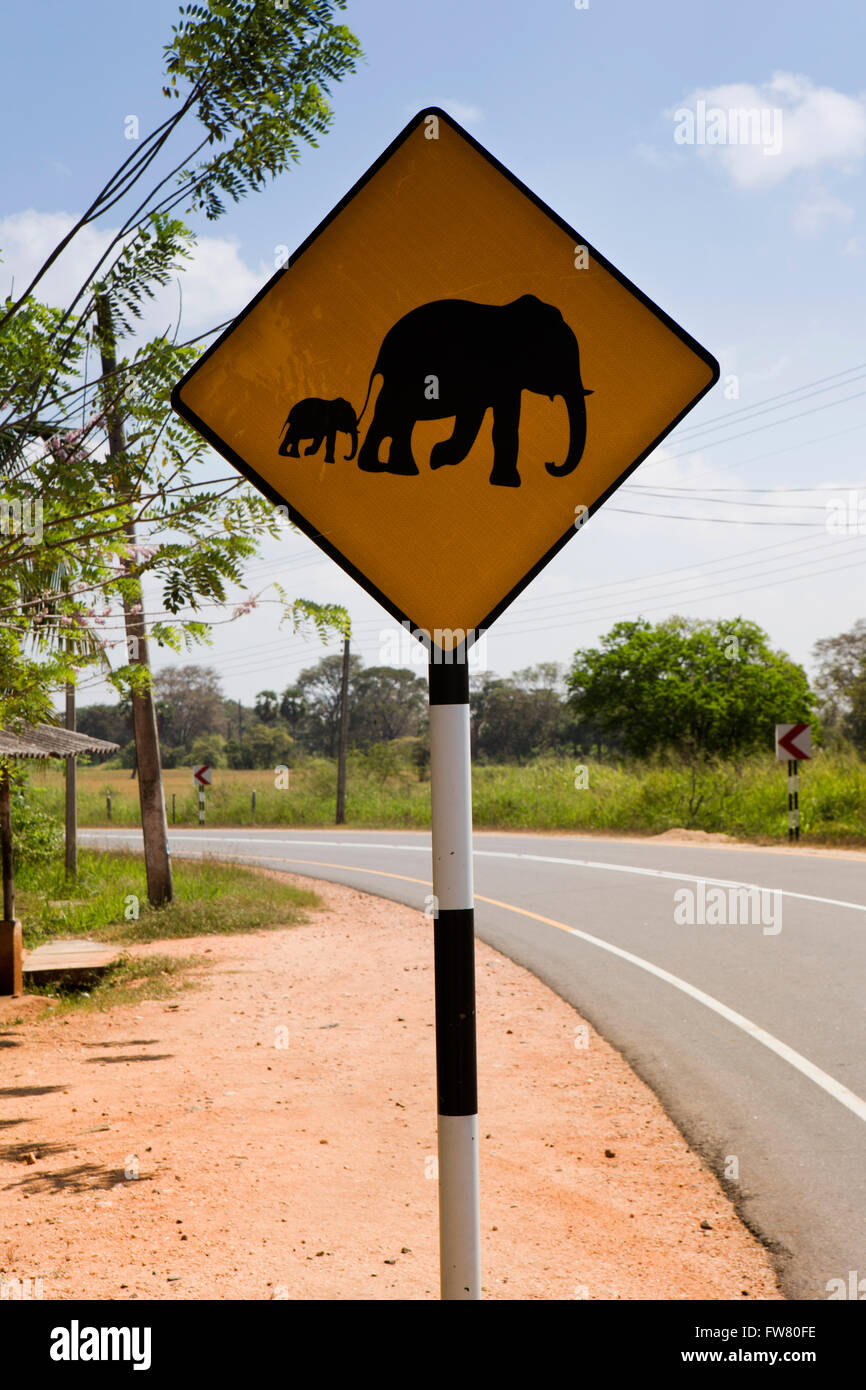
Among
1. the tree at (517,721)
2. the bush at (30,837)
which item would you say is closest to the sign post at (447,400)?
the bush at (30,837)

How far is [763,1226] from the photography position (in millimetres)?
4230

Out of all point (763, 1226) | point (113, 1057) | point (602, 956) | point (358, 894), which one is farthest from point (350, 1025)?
point (358, 894)

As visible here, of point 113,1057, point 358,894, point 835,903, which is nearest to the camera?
point 113,1057

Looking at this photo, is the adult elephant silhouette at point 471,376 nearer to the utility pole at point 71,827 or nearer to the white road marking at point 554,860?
the white road marking at point 554,860

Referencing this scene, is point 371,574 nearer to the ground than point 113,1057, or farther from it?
farther from it

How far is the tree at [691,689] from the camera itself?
3603 cm

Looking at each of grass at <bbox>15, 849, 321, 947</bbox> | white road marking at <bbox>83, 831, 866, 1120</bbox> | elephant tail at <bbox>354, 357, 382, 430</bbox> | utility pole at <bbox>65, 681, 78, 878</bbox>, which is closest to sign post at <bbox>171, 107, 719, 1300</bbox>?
elephant tail at <bbox>354, 357, 382, 430</bbox>

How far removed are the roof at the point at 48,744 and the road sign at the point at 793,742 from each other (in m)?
12.2

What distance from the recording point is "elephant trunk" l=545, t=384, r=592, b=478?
1946mm

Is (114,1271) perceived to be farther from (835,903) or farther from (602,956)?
(835,903)

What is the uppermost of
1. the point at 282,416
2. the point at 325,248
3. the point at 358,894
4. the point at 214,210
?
the point at 214,210

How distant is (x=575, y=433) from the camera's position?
76.8 inches

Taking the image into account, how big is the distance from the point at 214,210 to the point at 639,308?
2030 mm

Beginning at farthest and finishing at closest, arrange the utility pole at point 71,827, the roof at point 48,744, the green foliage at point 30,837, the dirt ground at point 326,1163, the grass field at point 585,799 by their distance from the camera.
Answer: the grass field at point 585,799 → the green foliage at point 30,837 → the utility pole at point 71,827 → the roof at point 48,744 → the dirt ground at point 326,1163
